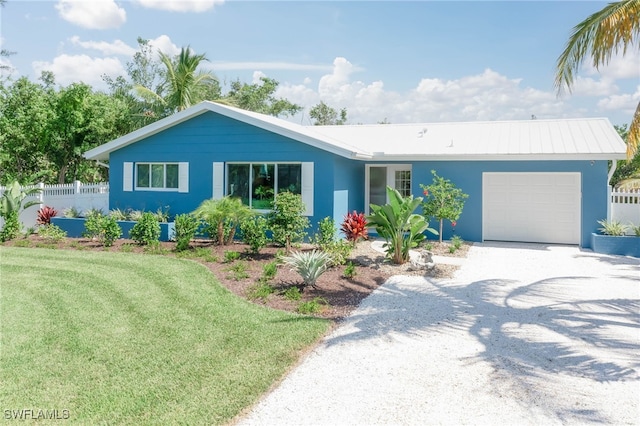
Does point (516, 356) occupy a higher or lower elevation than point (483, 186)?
lower

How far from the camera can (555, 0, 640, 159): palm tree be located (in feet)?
26.3

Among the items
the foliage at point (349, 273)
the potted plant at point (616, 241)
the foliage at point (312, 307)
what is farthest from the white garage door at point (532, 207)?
the foliage at point (312, 307)

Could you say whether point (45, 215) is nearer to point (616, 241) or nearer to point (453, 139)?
point (453, 139)

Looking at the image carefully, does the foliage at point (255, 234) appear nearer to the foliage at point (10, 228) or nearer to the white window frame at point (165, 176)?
the white window frame at point (165, 176)

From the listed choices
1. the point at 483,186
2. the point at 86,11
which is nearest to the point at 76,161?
the point at 86,11

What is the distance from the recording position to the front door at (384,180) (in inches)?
626

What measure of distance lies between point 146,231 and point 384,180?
317 inches

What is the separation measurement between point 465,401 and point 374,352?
53.8 inches

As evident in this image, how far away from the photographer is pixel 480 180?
567 inches

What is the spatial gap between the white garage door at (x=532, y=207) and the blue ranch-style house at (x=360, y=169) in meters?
0.03

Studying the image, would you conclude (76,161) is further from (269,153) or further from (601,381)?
(601,381)

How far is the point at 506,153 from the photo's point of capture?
13.5m

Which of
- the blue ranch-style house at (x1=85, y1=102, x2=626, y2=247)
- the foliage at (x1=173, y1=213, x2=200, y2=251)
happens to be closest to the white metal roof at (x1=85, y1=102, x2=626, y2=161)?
the blue ranch-style house at (x1=85, y1=102, x2=626, y2=247)

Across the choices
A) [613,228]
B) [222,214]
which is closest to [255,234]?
[222,214]
